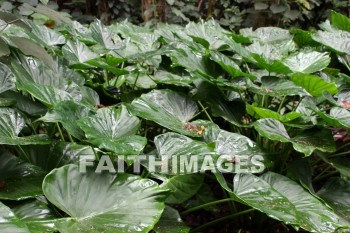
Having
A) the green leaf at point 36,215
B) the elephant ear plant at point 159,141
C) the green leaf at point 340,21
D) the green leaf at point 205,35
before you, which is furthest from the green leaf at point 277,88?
the green leaf at point 340,21

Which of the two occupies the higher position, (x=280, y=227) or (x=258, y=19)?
(x=258, y=19)

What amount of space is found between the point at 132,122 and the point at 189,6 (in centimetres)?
376

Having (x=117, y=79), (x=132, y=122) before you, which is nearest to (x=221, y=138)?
(x=132, y=122)

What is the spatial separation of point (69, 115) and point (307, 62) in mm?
867

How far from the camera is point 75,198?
2.38 ft

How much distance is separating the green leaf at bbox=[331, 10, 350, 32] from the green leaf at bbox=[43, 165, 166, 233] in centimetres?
152

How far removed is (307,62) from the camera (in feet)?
4.36

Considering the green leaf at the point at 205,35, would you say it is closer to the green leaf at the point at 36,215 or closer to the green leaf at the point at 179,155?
the green leaf at the point at 179,155

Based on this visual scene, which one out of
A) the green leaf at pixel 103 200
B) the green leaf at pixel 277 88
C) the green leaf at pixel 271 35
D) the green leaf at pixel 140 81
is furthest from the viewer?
the green leaf at pixel 271 35

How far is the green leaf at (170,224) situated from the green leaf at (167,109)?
20 centimetres

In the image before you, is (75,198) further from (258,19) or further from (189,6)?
(189,6)

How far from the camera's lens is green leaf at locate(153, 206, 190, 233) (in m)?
0.81

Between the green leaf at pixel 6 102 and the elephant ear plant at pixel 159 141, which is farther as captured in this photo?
the green leaf at pixel 6 102

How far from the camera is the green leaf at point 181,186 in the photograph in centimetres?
91
